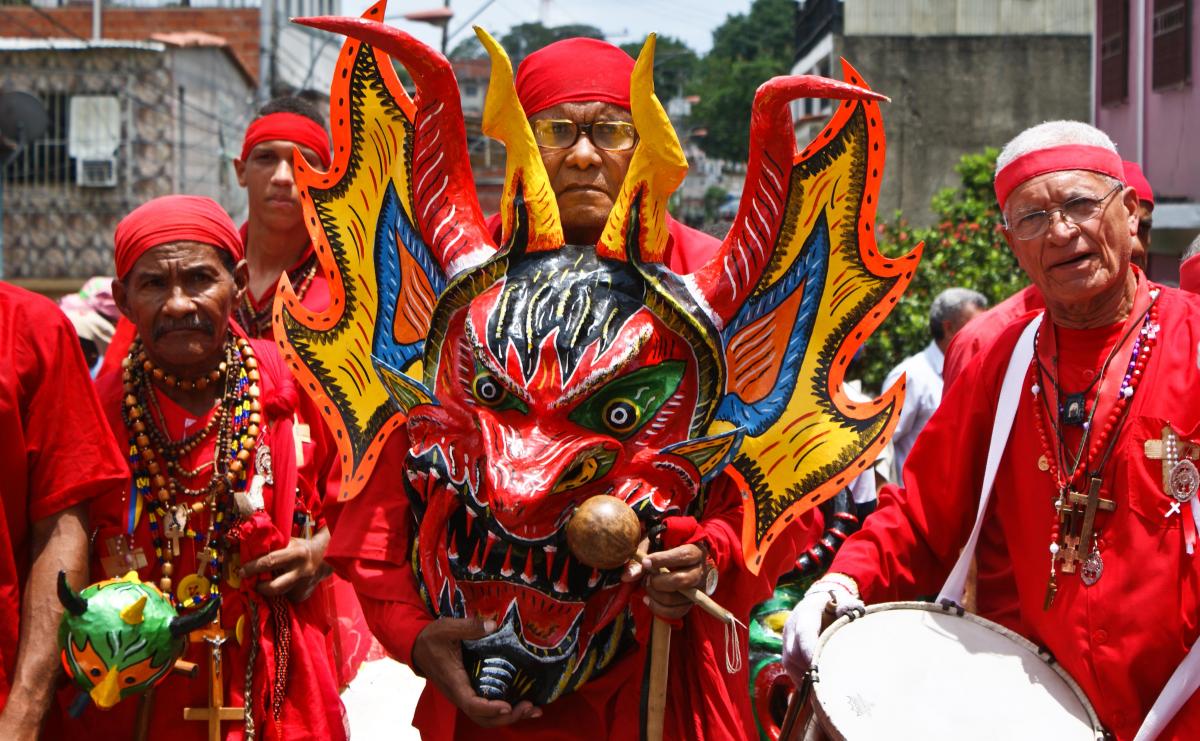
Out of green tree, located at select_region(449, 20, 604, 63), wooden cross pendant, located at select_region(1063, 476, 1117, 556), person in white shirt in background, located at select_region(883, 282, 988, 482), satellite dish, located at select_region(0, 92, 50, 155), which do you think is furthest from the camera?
green tree, located at select_region(449, 20, 604, 63)

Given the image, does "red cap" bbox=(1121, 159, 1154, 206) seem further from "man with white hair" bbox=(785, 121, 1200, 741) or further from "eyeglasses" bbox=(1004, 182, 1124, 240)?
"eyeglasses" bbox=(1004, 182, 1124, 240)

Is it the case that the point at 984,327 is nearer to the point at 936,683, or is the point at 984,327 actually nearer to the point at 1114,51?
the point at 936,683

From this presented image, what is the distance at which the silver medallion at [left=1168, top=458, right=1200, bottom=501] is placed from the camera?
10.3ft

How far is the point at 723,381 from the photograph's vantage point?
3.36 metres

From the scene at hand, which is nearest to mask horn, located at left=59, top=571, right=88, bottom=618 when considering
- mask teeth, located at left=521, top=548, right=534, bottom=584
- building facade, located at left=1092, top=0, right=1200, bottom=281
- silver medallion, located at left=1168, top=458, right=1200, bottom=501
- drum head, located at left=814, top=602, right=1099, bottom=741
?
mask teeth, located at left=521, top=548, right=534, bottom=584

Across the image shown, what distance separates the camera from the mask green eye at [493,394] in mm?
3222

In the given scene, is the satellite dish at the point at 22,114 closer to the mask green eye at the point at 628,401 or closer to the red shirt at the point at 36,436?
the red shirt at the point at 36,436

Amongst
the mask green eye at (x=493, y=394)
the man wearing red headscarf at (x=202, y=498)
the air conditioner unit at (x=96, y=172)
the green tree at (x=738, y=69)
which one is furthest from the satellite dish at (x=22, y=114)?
the green tree at (x=738, y=69)

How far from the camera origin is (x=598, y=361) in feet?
10.5

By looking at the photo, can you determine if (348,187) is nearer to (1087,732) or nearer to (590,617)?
(590,617)

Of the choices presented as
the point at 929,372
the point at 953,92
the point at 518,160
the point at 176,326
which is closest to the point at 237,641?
the point at 176,326

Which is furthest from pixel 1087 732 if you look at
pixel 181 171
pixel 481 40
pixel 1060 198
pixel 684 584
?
pixel 181 171

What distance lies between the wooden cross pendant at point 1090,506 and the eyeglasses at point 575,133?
52.8 inches

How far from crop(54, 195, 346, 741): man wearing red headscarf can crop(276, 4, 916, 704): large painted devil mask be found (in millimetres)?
453
